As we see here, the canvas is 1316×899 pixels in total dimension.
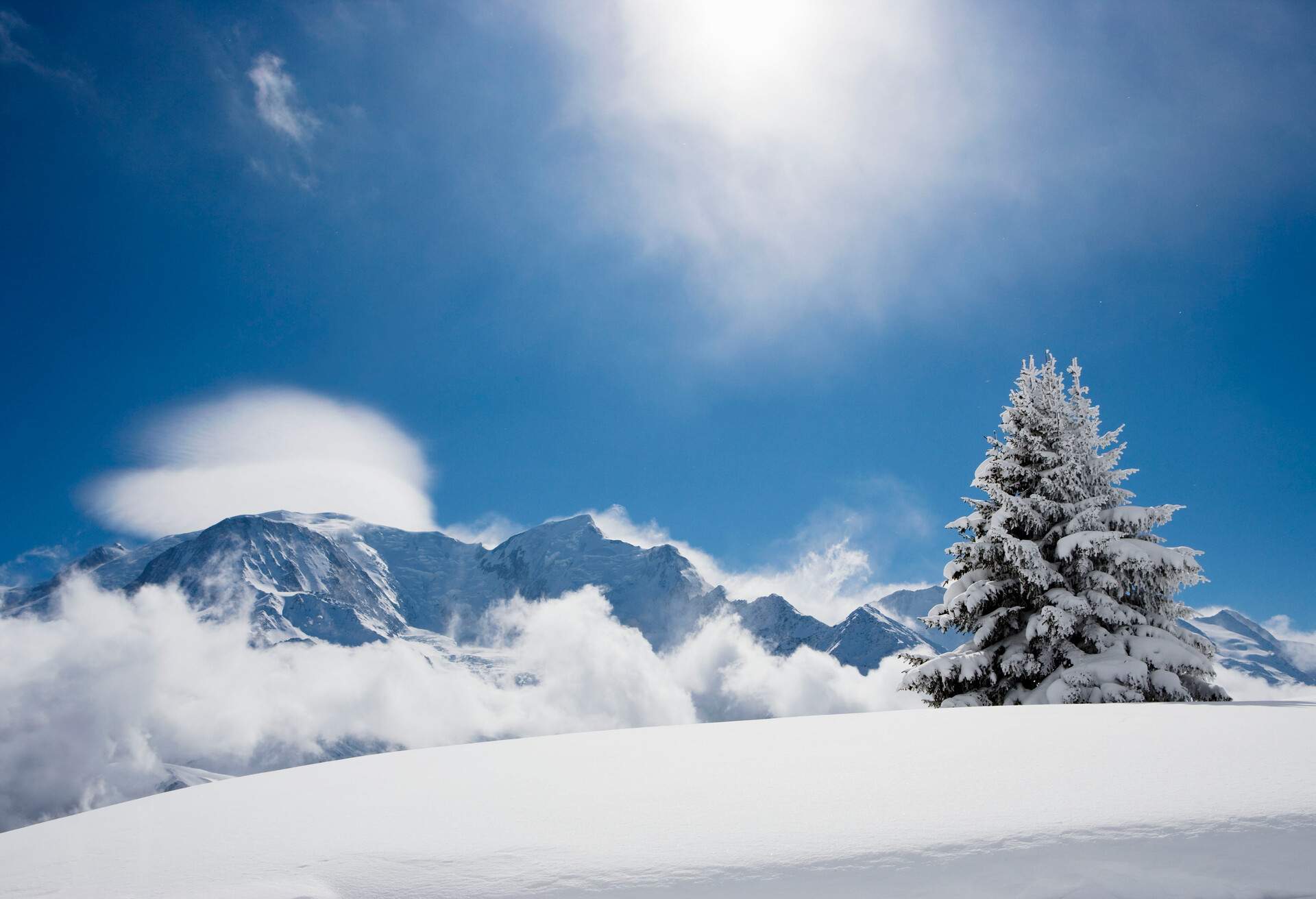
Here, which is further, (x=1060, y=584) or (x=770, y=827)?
(x=1060, y=584)

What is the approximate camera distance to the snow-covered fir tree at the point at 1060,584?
11.2 metres

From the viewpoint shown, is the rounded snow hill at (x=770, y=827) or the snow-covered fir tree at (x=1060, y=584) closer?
the rounded snow hill at (x=770, y=827)

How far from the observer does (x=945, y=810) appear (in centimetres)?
324

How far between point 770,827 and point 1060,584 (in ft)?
37.3

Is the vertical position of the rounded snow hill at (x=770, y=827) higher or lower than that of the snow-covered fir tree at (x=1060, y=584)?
lower

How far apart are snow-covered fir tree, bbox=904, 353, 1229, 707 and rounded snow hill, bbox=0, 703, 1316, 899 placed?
718 centimetres

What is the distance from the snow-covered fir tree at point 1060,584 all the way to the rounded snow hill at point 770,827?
7.18 metres

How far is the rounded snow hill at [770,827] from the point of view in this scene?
2.73 metres

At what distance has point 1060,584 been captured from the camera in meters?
12.2

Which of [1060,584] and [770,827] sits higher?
[1060,584]

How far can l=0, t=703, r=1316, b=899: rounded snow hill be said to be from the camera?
273 cm

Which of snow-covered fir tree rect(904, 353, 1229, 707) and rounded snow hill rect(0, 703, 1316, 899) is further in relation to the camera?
snow-covered fir tree rect(904, 353, 1229, 707)

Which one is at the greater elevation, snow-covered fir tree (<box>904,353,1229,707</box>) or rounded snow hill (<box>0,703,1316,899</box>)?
snow-covered fir tree (<box>904,353,1229,707</box>)

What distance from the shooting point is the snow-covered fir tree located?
11.2 m
